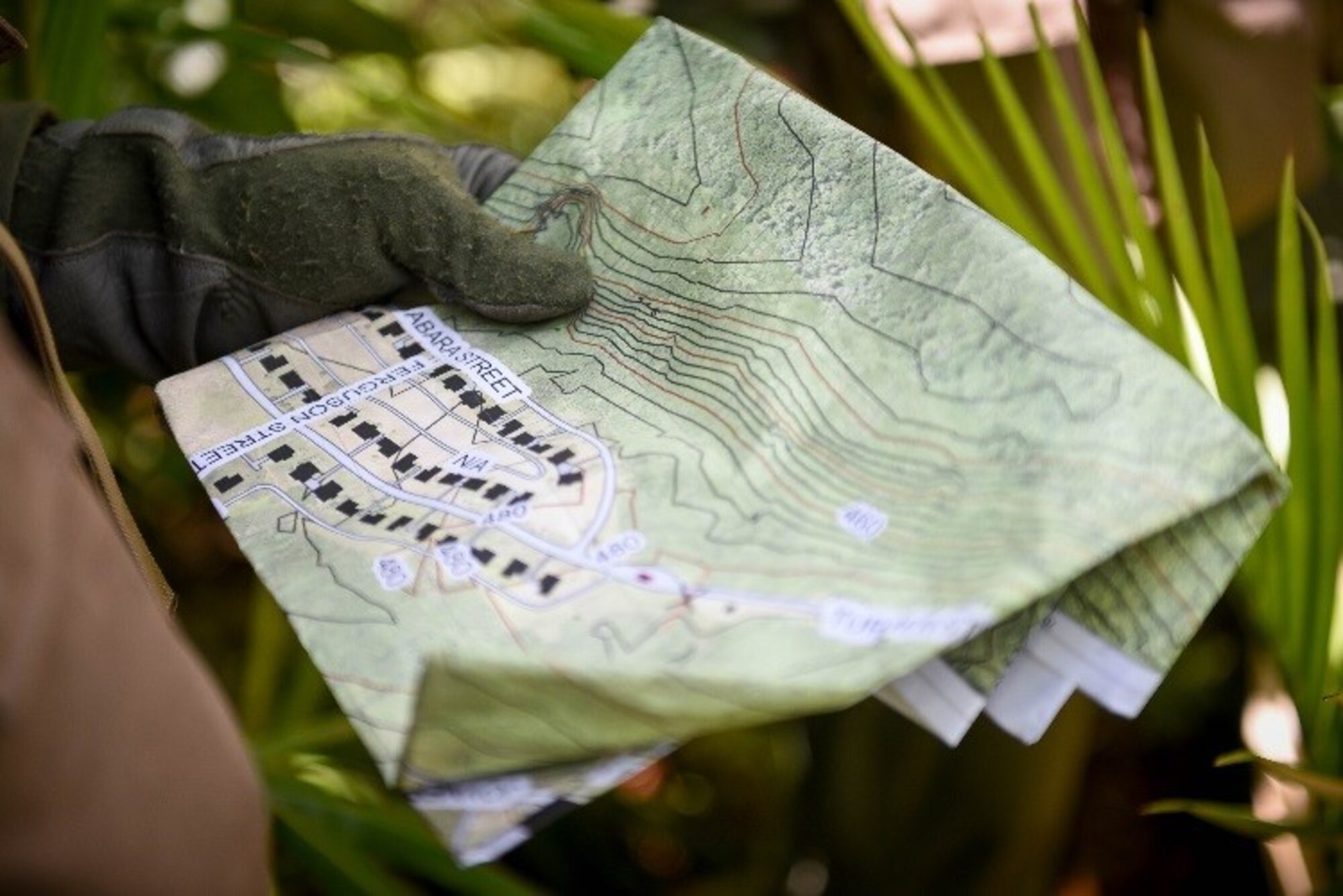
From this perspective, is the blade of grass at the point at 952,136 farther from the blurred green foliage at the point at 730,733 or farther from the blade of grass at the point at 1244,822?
the blade of grass at the point at 1244,822

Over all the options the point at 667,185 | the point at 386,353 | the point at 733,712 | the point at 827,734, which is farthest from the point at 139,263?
the point at 827,734

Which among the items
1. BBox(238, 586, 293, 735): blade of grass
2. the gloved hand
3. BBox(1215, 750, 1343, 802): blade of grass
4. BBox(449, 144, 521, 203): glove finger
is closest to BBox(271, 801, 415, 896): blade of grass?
BBox(238, 586, 293, 735): blade of grass

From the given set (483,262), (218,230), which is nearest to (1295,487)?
(483,262)

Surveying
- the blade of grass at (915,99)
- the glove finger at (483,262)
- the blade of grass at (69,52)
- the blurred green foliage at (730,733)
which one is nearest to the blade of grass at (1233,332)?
the blurred green foliage at (730,733)

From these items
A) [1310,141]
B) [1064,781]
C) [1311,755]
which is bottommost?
[1064,781]

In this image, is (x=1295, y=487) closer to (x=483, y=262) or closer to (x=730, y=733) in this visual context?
(x=483, y=262)

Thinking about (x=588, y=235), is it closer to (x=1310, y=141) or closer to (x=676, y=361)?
(x=676, y=361)

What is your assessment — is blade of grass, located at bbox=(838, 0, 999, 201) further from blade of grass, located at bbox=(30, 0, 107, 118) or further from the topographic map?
blade of grass, located at bbox=(30, 0, 107, 118)
